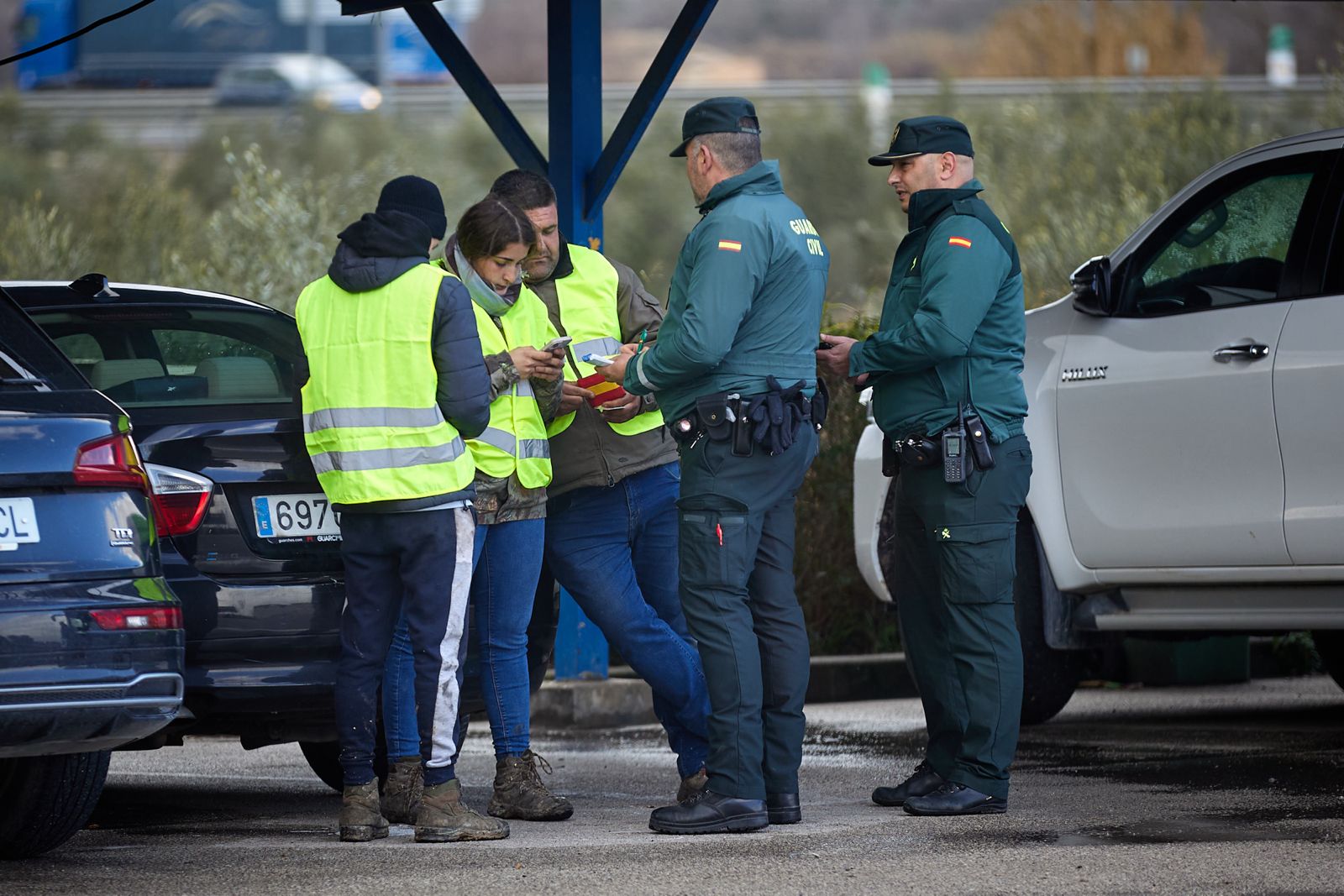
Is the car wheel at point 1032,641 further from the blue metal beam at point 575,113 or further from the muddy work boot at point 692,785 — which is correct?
the blue metal beam at point 575,113

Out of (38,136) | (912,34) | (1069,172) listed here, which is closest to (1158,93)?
(1069,172)

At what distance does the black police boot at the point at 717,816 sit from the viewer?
5.68 metres

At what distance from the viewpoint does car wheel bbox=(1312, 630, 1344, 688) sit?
8438 mm

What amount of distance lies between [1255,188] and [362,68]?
55.0 meters

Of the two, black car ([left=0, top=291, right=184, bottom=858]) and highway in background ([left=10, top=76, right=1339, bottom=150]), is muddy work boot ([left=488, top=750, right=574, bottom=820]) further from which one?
highway in background ([left=10, top=76, right=1339, bottom=150])

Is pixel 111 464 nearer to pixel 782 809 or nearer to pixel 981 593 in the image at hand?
pixel 782 809

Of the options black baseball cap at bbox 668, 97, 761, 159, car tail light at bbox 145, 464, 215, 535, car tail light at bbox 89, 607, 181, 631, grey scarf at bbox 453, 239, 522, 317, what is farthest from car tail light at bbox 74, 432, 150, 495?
black baseball cap at bbox 668, 97, 761, 159

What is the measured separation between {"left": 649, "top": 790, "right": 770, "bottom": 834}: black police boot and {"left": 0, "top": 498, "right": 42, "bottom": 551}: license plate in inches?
78.4

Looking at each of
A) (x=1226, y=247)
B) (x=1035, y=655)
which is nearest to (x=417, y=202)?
(x=1226, y=247)

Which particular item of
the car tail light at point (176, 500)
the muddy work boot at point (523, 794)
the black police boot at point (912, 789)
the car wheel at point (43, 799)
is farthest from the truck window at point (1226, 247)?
the car wheel at point (43, 799)

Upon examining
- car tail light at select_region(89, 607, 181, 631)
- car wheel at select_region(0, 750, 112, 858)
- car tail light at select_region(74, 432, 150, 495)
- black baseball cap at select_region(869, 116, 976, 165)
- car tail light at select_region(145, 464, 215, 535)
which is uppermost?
black baseball cap at select_region(869, 116, 976, 165)

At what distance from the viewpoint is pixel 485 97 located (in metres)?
8.43

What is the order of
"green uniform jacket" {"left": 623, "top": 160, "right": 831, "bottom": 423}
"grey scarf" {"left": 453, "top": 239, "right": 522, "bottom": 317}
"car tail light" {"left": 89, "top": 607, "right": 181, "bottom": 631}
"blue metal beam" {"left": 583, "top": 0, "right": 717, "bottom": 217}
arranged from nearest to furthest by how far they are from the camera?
1. "car tail light" {"left": 89, "top": 607, "right": 181, "bottom": 631}
2. "green uniform jacket" {"left": 623, "top": 160, "right": 831, "bottom": 423}
3. "grey scarf" {"left": 453, "top": 239, "right": 522, "bottom": 317}
4. "blue metal beam" {"left": 583, "top": 0, "right": 717, "bottom": 217}

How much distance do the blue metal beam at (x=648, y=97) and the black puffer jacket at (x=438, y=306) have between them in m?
2.63
